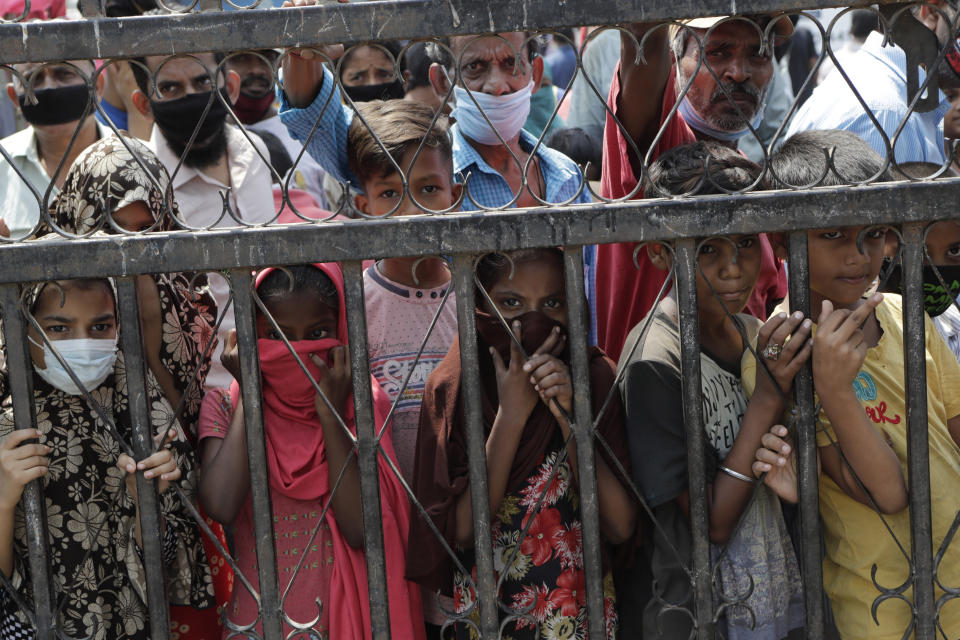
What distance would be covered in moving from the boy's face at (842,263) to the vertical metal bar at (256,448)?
1.17 m

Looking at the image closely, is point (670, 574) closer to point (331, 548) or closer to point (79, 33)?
point (331, 548)

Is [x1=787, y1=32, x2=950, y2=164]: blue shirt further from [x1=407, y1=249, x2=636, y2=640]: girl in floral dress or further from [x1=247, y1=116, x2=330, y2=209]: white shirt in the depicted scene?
[x1=247, y1=116, x2=330, y2=209]: white shirt

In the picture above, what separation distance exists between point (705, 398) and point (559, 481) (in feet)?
1.21

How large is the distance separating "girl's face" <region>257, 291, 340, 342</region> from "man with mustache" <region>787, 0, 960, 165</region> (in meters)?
1.89

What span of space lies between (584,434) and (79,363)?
109 cm

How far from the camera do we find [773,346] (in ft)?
6.59

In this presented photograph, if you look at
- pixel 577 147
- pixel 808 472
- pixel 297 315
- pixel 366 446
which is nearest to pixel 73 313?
pixel 297 315

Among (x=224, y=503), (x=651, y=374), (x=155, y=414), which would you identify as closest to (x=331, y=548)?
(x=224, y=503)

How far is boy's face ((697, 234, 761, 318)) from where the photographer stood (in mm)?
2227

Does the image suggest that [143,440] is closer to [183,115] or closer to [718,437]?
[718,437]

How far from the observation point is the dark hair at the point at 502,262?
2.24 metres

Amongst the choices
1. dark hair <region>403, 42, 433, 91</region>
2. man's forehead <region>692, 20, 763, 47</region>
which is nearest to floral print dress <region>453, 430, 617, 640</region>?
man's forehead <region>692, 20, 763, 47</region>

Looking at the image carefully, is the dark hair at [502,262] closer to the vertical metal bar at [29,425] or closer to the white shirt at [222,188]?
the vertical metal bar at [29,425]

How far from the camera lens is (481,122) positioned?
125 inches
